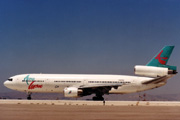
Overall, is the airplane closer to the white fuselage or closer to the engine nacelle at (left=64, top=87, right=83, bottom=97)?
the white fuselage

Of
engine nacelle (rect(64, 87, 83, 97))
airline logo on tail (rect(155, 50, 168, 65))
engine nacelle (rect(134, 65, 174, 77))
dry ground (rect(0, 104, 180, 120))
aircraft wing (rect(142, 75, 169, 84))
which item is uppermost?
airline logo on tail (rect(155, 50, 168, 65))

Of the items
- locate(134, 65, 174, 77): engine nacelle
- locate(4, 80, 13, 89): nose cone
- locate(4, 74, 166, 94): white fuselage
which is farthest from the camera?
locate(4, 80, 13, 89): nose cone

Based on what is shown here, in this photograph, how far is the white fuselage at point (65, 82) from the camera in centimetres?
4125

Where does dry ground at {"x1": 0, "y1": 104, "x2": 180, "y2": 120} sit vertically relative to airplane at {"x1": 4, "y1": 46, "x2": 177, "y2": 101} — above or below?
below

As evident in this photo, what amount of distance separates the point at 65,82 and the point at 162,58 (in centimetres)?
1534

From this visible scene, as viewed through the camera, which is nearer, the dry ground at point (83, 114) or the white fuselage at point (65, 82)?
the dry ground at point (83, 114)

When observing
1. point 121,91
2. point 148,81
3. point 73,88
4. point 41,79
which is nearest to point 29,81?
point 41,79

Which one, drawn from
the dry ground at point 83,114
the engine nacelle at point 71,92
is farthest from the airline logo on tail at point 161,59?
the dry ground at point 83,114

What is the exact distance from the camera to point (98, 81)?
42.3m

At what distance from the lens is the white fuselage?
1624 inches

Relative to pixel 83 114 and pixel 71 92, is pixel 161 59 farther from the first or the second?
pixel 83 114

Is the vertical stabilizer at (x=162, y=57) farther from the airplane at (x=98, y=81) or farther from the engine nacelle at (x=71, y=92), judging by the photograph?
the engine nacelle at (x=71, y=92)

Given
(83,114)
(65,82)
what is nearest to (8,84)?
(65,82)

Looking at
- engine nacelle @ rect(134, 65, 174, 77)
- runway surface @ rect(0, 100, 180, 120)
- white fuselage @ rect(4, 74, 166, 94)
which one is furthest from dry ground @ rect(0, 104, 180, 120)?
white fuselage @ rect(4, 74, 166, 94)
